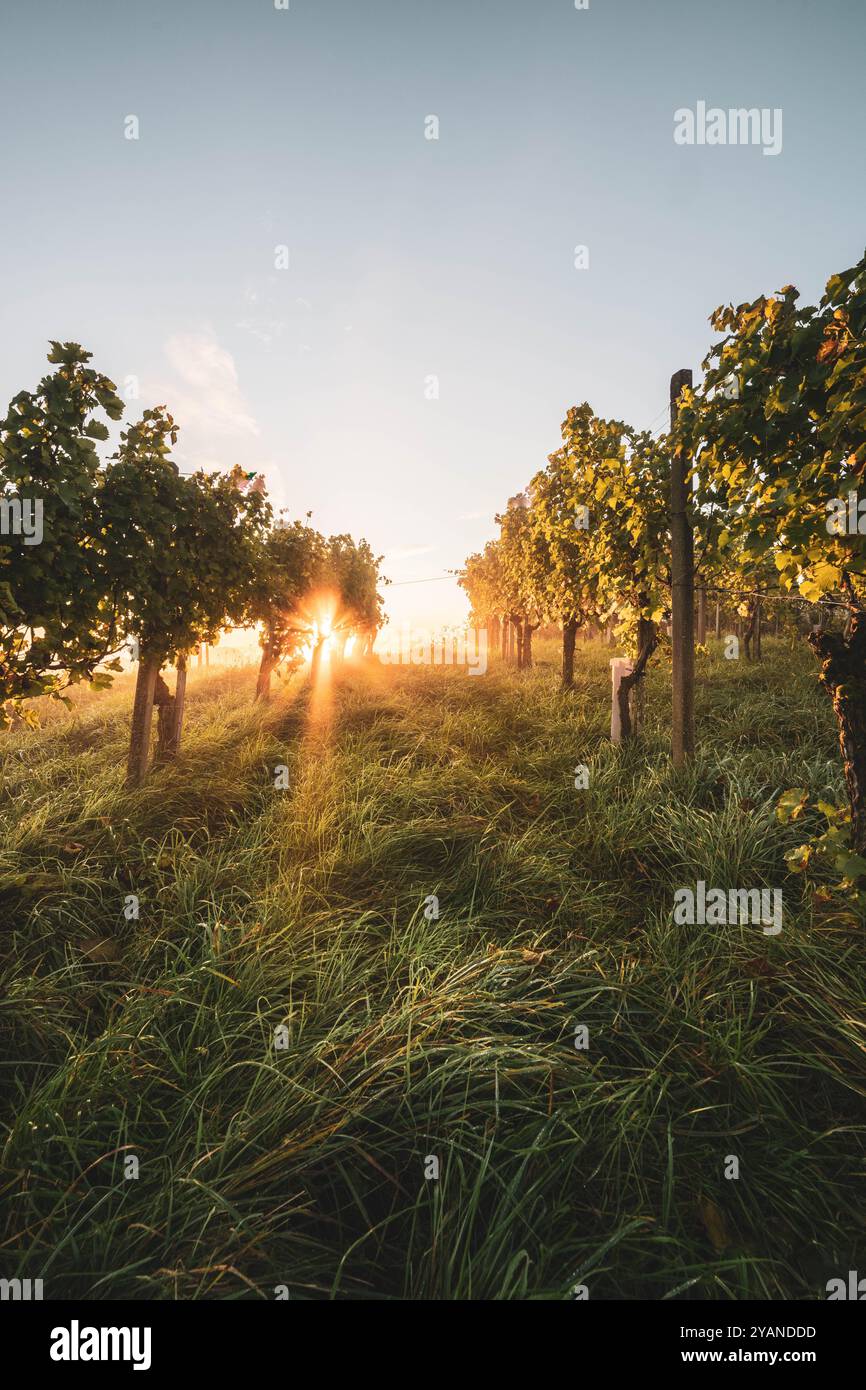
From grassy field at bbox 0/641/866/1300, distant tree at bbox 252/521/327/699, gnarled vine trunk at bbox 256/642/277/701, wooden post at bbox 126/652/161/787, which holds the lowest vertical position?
grassy field at bbox 0/641/866/1300

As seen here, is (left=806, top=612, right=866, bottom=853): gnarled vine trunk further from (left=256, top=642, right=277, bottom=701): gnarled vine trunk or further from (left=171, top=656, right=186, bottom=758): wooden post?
(left=256, top=642, right=277, bottom=701): gnarled vine trunk

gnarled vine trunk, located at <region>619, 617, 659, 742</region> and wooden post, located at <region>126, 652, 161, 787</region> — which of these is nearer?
wooden post, located at <region>126, 652, 161, 787</region>

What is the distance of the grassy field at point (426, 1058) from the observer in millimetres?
1667

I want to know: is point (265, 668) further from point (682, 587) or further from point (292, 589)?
point (682, 587)

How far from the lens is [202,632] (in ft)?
22.4

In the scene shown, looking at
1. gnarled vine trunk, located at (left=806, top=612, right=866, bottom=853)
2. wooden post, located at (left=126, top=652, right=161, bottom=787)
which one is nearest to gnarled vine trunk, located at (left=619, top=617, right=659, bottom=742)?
gnarled vine trunk, located at (left=806, top=612, right=866, bottom=853)

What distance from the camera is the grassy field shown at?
5.47ft

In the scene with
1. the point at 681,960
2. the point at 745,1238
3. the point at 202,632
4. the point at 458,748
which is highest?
the point at 202,632

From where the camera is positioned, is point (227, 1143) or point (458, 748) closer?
point (227, 1143)

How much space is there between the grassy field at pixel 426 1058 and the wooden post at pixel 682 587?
2.29 ft

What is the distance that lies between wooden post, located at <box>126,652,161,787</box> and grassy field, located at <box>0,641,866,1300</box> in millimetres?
1198

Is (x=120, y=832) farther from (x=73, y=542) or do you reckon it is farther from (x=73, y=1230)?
(x=73, y=1230)
